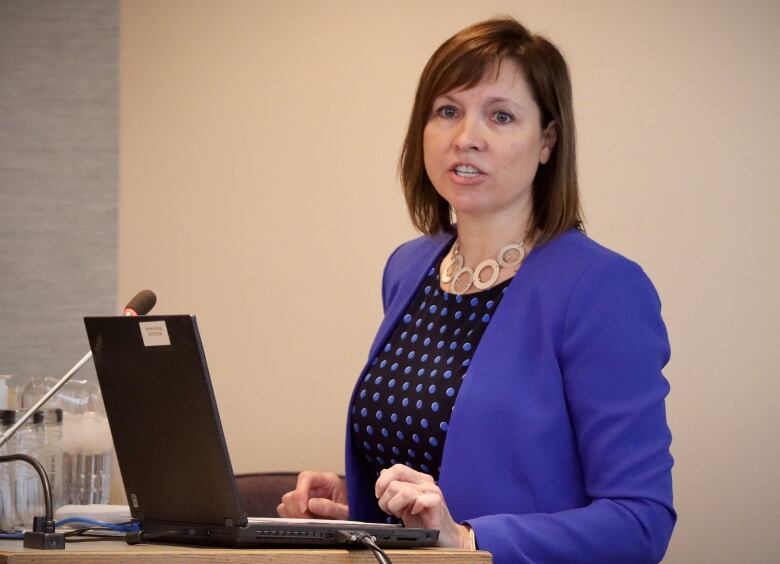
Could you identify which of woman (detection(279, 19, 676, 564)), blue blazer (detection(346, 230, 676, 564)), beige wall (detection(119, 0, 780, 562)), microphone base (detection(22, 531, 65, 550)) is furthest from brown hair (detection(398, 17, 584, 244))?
beige wall (detection(119, 0, 780, 562))

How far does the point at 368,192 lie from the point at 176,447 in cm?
232

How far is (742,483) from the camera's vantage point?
3479 millimetres

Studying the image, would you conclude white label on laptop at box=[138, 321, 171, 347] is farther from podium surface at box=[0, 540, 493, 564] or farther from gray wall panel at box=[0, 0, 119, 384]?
gray wall panel at box=[0, 0, 119, 384]

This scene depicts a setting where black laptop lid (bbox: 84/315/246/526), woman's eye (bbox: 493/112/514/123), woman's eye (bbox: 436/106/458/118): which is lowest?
black laptop lid (bbox: 84/315/246/526)

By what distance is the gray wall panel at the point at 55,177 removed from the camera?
13.0 feet

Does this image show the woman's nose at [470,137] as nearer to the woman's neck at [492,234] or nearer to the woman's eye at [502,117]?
the woman's eye at [502,117]

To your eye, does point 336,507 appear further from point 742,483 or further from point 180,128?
point 180,128

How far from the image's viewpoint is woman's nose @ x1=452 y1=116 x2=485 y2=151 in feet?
6.99

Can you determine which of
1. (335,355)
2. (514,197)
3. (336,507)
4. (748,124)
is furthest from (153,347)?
(748,124)

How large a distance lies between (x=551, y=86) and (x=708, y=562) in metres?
1.90

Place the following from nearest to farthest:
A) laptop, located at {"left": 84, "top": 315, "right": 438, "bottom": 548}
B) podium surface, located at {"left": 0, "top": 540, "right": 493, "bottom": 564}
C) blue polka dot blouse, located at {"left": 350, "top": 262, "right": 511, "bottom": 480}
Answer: podium surface, located at {"left": 0, "top": 540, "right": 493, "bottom": 564}, laptop, located at {"left": 84, "top": 315, "right": 438, "bottom": 548}, blue polka dot blouse, located at {"left": 350, "top": 262, "right": 511, "bottom": 480}

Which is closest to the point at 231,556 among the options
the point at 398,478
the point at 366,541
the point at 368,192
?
the point at 366,541

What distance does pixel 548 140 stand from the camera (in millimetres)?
2215

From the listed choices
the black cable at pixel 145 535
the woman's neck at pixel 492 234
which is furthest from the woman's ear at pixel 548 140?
the black cable at pixel 145 535
